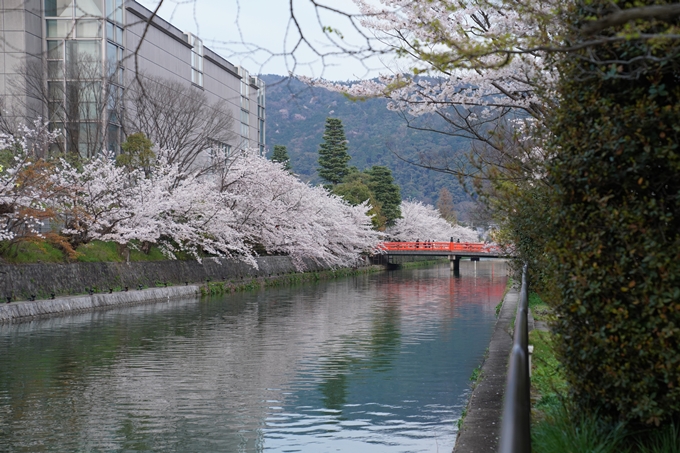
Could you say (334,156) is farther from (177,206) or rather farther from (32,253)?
(32,253)

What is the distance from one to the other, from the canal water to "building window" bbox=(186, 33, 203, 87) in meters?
33.8

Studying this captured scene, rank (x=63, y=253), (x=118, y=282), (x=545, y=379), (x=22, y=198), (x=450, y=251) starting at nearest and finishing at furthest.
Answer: (x=545, y=379) → (x=22, y=198) → (x=63, y=253) → (x=118, y=282) → (x=450, y=251)

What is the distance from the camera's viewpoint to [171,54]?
160 feet

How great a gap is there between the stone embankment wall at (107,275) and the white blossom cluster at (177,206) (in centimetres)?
84

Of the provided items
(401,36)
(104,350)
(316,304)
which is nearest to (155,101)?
(316,304)

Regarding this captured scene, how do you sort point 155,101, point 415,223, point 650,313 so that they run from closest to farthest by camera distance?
1. point 650,313
2. point 155,101
3. point 415,223

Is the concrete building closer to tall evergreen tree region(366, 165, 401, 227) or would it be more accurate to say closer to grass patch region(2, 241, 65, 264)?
grass patch region(2, 241, 65, 264)

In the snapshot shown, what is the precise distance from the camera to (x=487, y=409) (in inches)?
313

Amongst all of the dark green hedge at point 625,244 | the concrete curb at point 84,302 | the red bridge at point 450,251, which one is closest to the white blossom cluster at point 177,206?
the concrete curb at point 84,302

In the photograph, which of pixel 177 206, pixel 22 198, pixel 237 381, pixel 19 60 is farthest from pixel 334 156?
pixel 237 381

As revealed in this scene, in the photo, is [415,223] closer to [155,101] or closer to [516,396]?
[155,101]

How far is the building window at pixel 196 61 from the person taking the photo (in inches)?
2069

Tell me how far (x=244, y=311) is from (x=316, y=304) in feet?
11.2

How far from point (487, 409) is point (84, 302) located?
17839mm
